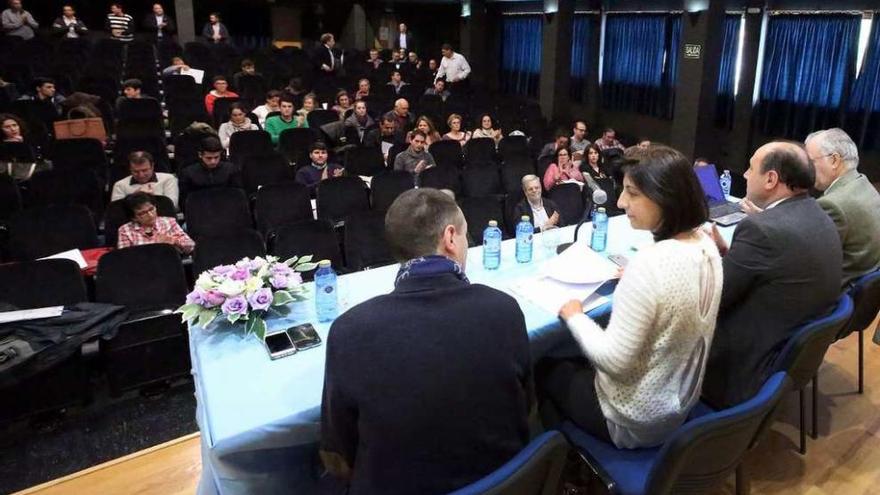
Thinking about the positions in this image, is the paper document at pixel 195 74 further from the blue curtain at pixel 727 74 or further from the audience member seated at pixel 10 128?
the blue curtain at pixel 727 74

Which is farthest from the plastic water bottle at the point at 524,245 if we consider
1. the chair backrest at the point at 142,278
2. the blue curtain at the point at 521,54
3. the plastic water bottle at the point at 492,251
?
the blue curtain at the point at 521,54

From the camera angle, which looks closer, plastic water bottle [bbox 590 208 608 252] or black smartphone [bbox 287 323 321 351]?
black smartphone [bbox 287 323 321 351]

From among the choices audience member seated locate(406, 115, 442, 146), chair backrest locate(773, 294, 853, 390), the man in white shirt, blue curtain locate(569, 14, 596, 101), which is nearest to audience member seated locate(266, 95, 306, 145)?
audience member seated locate(406, 115, 442, 146)

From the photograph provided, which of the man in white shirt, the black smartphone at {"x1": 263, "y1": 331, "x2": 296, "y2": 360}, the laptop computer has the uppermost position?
the man in white shirt

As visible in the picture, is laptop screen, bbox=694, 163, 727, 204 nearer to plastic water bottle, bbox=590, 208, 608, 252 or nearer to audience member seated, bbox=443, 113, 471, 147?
plastic water bottle, bbox=590, 208, 608, 252

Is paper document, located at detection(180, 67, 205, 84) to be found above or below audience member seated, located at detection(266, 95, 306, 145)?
above

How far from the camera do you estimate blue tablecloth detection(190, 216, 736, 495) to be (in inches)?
58.2

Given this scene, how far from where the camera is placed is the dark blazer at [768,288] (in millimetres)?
1866

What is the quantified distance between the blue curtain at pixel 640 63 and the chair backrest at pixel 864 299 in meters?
7.88

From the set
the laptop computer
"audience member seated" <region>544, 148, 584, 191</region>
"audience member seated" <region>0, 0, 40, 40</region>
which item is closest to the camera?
the laptop computer

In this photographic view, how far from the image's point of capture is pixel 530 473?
116 cm

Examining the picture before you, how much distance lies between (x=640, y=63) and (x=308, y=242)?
28.4ft

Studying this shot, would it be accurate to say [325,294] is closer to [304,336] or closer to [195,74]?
[304,336]

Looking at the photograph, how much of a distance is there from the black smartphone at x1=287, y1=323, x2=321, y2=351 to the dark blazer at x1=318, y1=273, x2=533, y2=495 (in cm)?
51
